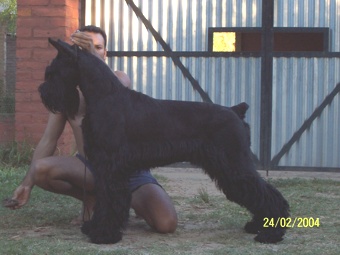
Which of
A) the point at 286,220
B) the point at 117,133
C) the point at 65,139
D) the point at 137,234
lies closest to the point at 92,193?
the point at 137,234

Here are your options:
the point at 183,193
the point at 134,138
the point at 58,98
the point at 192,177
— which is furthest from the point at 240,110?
the point at 192,177

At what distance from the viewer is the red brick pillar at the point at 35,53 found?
10578mm

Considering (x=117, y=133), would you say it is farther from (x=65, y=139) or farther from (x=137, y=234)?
(x=65, y=139)

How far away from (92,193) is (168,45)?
483cm

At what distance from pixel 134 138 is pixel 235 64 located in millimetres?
5336

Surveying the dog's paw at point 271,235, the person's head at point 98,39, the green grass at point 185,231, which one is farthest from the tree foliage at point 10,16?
the dog's paw at point 271,235

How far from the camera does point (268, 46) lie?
1089 centimetres

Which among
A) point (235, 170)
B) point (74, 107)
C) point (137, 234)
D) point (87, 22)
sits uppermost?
point (87, 22)

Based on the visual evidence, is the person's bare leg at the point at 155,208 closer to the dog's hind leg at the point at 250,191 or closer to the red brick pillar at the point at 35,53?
the dog's hind leg at the point at 250,191

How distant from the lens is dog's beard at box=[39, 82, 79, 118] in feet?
19.0

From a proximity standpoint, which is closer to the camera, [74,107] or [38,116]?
[74,107]

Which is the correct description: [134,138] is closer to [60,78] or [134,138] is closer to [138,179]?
[60,78]
